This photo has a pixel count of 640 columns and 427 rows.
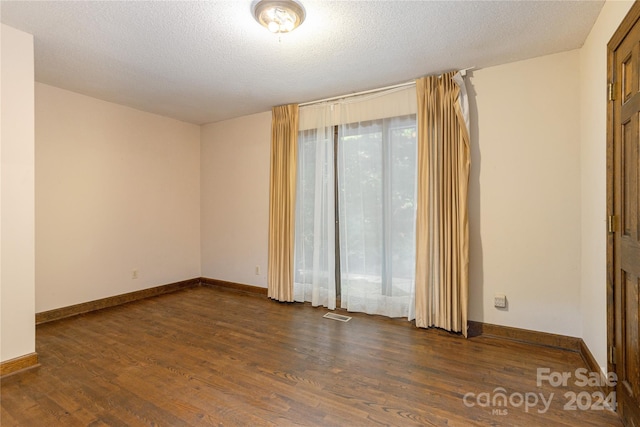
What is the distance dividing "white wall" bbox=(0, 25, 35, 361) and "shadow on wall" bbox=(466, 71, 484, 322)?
149 inches

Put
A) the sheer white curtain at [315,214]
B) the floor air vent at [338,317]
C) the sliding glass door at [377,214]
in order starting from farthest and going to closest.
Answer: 1. the sheer white curtain at [315,214]
2. the floor air vent at [338,317]
3. the sliding glass door at [377,214]

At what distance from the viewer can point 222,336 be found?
9.71ft

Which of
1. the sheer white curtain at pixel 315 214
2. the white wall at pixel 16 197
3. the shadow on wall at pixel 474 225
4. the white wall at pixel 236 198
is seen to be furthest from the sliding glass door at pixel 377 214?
the white wall at pixel 16 197

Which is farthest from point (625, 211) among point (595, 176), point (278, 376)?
point (278, 376)

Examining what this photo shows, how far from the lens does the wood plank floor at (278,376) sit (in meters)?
1.80

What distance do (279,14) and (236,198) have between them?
118 inches

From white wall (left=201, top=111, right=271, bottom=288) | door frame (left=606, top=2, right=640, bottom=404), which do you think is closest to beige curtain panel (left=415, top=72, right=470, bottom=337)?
door frame (left=606, top=2, right=640, bottom=404)

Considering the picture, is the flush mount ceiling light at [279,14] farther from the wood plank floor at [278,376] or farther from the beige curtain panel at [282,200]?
the wood plank floor at [278,376]

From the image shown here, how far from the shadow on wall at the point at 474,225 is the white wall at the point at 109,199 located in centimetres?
405

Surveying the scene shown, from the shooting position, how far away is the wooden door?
1582 mm

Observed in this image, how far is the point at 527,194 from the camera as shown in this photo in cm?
276

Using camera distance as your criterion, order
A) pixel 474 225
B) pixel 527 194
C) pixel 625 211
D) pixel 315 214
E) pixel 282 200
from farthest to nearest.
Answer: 1. pixel 282 200
2. pixel 315 214
3. pixel 474 225
4. pixel 527 194
5. pixel 625 211

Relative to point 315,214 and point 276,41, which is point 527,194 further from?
point 276,41

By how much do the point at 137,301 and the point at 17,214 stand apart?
2140 mm
